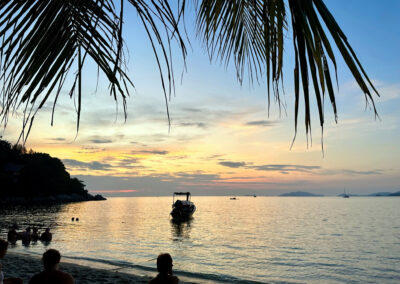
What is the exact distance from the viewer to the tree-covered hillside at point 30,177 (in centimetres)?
11694

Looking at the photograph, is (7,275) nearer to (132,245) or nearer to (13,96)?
(13,96)

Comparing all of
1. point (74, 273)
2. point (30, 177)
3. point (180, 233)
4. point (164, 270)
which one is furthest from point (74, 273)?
point (30, 177)

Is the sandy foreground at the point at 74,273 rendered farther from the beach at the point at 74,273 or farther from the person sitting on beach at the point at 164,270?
the person sitting on beach at the point at 164,270

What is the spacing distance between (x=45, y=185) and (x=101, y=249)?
118889mm

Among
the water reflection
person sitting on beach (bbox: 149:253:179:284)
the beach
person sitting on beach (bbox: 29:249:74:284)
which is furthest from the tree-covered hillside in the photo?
person sitting on beach (bbox: 149:253:179:284)

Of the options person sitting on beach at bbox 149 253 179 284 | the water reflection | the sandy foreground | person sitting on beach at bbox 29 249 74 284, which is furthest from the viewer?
the water reflection

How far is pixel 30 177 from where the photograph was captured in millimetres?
124688

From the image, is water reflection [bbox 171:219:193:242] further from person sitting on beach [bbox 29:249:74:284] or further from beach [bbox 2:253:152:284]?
person sitting on beach [bbox 29:249:74:284]

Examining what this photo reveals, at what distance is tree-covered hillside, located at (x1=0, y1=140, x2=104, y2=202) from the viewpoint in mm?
116938

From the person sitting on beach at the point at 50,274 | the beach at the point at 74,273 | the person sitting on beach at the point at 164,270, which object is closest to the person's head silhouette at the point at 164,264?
the person sitting on beach at the point at 164,270

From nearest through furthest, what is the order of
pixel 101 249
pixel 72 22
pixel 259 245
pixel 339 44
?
pixel 339 44 < pixel 72 22 < pixel 101 249 < pixel 259 245

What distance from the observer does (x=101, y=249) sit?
30500mm

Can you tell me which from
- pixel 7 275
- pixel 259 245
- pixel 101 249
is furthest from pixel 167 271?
pixel 259 245

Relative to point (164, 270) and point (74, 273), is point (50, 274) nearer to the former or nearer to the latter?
point (164, 270)
